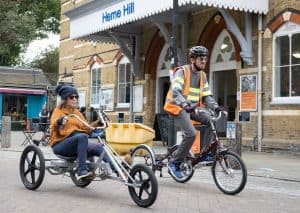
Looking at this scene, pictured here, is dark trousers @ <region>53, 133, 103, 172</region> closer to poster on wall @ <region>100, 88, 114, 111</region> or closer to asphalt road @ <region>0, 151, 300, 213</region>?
asphalt road @ <region>0, 151, 300, 213</region>

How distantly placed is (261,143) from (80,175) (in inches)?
411

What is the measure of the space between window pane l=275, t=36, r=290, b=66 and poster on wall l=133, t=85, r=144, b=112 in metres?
7.84

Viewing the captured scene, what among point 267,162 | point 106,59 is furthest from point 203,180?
point 106,59

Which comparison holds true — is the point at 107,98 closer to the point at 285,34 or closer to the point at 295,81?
the point at 285,34

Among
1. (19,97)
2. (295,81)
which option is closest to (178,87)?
(295,81)

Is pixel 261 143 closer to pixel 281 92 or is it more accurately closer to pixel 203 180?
pixel 281 92

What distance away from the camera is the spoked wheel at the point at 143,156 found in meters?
9.31

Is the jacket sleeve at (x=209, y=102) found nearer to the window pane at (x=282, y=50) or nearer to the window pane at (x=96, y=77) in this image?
the window pane at (x=282, y=50)

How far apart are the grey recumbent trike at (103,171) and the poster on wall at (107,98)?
56.4 ft

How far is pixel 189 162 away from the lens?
884 centimetres

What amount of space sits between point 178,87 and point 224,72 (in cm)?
1176

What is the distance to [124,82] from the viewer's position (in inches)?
999

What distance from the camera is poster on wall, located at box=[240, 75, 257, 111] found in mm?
17781

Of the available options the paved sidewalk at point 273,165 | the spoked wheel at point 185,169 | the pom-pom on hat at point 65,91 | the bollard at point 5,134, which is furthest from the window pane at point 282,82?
the pom-pom on hat at point 65,91
